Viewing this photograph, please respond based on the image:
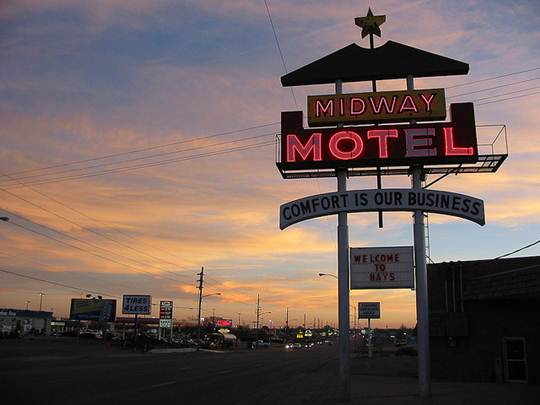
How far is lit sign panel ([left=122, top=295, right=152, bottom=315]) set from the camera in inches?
3273

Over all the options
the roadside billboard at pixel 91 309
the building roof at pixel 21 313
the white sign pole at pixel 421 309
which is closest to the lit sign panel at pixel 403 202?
the white sign pole at pixel 421 309

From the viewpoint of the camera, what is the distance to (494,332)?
2206 cm

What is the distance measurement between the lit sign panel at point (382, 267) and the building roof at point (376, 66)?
622cm

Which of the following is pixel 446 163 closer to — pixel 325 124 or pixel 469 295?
pixel 325 124

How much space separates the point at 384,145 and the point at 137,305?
73082mm

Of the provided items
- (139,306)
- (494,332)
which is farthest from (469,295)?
(139,306)

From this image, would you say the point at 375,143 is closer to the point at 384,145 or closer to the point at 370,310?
the point at 384,145

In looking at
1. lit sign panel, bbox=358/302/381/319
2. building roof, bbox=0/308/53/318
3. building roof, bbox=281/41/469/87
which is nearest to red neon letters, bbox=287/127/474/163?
building roof, bbox=281/41/469/87

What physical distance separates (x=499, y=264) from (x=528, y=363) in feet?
12.9

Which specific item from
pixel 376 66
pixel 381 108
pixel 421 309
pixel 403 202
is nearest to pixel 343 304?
pixel 421 309

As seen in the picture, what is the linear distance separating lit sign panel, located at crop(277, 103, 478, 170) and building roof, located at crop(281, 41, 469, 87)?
4.93ft

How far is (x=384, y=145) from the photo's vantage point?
16.9 m

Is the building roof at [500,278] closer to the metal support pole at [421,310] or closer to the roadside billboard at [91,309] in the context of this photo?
the metal support pole at [421,310]

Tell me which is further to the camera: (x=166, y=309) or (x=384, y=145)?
(x=166, y=309)
